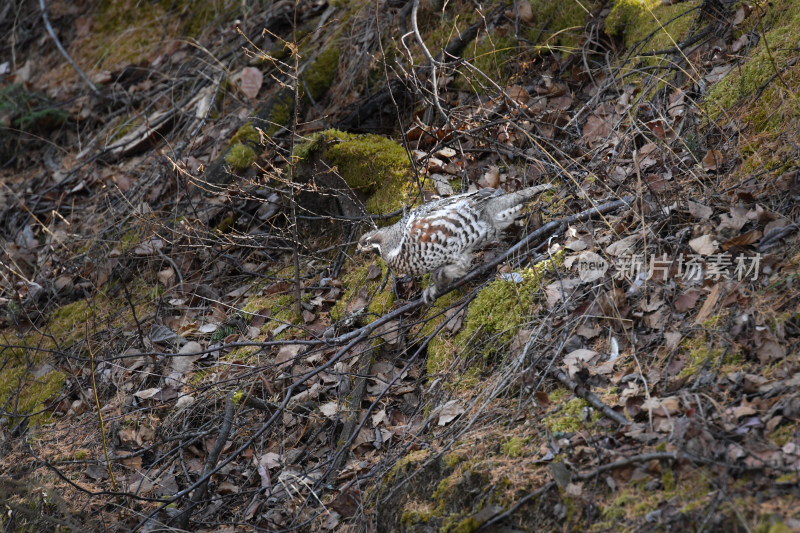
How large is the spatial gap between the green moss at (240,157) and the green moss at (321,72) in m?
1.00

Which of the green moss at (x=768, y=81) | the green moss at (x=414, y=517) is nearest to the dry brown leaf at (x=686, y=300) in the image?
the green moss at (x=768, y=81)

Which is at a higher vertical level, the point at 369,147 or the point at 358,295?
the point at 369,147

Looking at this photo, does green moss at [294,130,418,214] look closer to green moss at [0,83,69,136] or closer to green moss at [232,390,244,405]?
green moss at [232,390,244,405]

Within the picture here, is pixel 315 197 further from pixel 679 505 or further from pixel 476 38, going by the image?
pixel 679 505

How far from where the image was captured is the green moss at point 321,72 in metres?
6.84

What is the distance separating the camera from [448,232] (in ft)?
14.0

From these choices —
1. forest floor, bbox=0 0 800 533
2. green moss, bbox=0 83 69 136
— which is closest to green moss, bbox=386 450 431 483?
forest floor, bbox=0 0 800 533

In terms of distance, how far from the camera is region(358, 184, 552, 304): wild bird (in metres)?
4.29

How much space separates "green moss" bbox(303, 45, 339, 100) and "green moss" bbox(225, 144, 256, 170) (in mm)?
1000

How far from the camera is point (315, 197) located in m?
5.98

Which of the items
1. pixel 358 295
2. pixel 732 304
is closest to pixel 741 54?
pixel 732 304

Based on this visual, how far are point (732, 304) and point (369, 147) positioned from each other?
127 inches

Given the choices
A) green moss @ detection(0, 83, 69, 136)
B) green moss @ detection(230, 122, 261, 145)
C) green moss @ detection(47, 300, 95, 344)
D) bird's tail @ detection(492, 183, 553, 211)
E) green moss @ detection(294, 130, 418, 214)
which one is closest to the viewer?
bird's tail @ detection(492, 183, 553, 211)

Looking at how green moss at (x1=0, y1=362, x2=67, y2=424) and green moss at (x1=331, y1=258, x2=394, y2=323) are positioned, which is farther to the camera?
green moss at (x1=0, y1=362, x2=67, y2=424)
